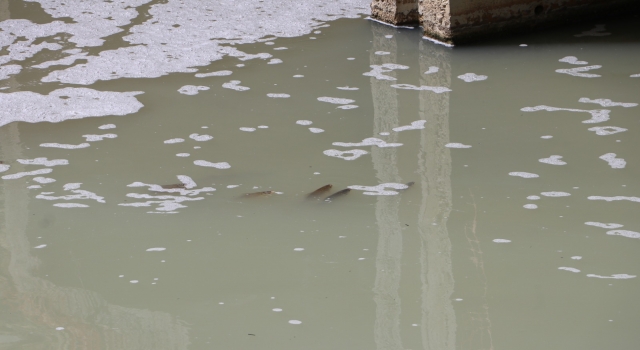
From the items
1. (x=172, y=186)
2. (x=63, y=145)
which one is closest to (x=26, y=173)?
(x=63, y=145)

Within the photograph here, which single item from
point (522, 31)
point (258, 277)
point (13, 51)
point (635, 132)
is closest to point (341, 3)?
point (522, 31)

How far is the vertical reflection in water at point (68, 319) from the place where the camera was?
7.41 ft

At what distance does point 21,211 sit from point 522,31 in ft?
14.0

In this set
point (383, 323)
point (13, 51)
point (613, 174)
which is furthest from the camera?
point (13, 51)

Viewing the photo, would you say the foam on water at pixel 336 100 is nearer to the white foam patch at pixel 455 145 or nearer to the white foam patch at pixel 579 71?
the white foam patch at pixel 455 145

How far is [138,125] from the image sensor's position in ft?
13.3

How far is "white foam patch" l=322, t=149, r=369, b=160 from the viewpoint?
3.59m

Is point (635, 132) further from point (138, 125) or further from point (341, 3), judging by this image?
point (341, 3)

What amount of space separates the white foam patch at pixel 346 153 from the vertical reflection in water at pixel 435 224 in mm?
303

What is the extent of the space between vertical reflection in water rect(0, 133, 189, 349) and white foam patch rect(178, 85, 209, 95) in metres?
2.01

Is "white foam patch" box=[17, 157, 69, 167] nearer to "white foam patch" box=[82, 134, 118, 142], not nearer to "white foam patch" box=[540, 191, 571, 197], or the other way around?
"white foam patch" box=[82, 134, 118, 142]

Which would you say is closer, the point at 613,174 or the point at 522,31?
the point at 613,174

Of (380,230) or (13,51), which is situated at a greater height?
(13,51)

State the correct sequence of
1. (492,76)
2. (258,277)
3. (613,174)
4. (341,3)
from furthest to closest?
(341,3)
(492,76)
(613,174)
(258,277)
